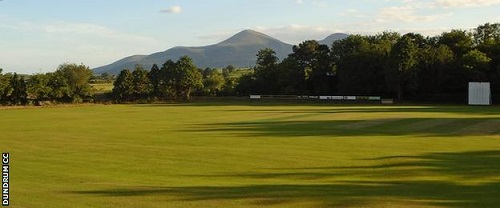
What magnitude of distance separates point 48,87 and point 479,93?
68.1 meters

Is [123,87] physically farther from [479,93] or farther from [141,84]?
[479,93]

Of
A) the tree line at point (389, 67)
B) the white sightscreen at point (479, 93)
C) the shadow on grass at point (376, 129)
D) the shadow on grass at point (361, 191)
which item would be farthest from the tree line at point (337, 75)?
the shadow on grass at point (361, 191)

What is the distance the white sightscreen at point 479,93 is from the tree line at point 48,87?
211 ft

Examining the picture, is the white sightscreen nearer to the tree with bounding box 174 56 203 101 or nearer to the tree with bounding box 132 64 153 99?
the tree with bounding box 174 56 203 101

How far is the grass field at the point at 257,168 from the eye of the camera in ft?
38.5

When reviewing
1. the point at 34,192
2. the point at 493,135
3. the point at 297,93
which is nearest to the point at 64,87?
the point at 297,93

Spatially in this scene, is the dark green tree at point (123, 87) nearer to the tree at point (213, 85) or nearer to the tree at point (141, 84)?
the tree at point (141, 84)

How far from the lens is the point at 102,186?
13320mm

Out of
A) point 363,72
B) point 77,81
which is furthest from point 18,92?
point 363,72

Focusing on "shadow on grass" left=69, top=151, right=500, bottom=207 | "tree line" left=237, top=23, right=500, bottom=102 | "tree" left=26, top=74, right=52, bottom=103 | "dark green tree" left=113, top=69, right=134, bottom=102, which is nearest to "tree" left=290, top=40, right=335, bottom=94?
"tree line" left=237, top=23, right=500, bottom=102

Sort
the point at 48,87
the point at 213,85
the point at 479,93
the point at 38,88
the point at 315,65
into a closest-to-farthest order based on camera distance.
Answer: the point at 479,93 < the point at 38,88 < the point at 48,87 < the point at 315,65 < the point at 213,85

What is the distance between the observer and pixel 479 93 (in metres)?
74.2

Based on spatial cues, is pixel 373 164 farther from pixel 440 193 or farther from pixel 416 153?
pixel 440 193

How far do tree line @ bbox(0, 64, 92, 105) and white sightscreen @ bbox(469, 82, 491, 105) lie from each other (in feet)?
211
